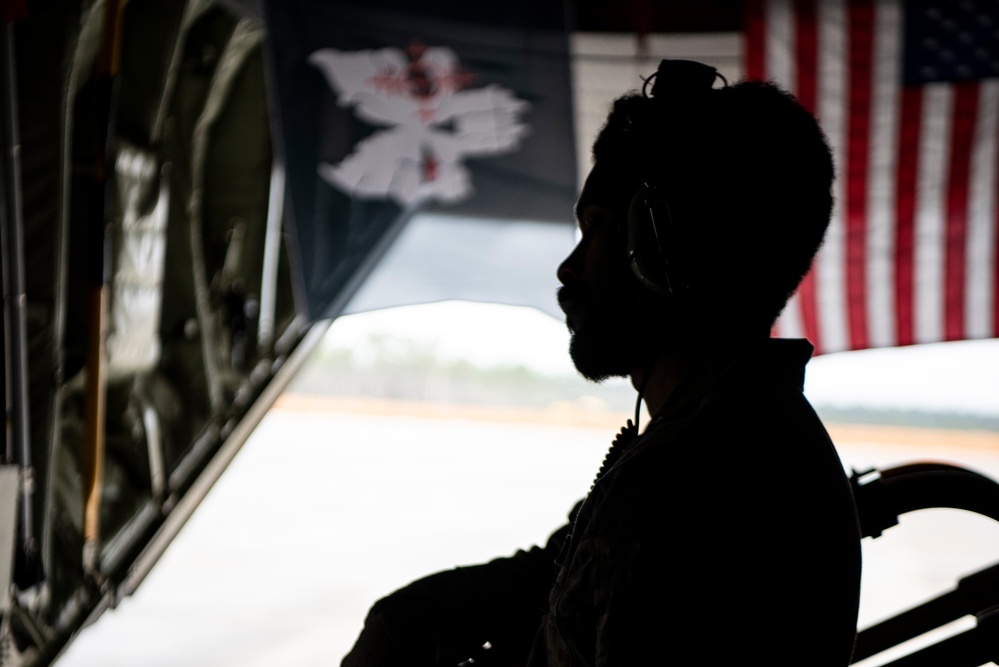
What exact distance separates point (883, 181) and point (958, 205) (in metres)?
0.23

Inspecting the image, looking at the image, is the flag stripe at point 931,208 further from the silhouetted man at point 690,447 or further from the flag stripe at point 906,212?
the silhouetted man at point 690,447

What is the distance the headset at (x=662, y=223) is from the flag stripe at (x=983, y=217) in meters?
2.17

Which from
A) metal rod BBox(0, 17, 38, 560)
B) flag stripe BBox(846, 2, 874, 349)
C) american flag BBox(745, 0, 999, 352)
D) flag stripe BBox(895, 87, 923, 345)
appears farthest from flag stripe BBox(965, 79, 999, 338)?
metal rod BBox(0, 17, 38, 560)

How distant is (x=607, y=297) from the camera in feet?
2.90

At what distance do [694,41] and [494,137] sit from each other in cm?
66

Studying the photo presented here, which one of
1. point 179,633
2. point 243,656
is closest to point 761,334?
point 243,656

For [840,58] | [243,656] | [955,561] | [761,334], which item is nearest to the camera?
[761,334]

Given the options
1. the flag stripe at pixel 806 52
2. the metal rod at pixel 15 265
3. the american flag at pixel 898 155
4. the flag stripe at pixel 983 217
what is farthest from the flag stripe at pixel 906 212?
the metal rod at pixel 15 265

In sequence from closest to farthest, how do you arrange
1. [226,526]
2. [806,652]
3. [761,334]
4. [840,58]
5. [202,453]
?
[806,652], [761,334], [840,58], [202,453], [226,526]

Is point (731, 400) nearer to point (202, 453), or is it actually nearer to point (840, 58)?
point (840, 58)

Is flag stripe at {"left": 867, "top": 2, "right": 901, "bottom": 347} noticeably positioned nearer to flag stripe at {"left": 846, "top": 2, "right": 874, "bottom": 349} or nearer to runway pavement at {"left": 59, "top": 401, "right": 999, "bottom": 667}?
flag stripe at {"left": 846, "top": 2, "right": 874, "bottom": 349}

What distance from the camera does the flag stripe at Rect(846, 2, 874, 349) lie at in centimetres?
259

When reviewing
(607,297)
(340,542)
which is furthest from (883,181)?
(340,542)

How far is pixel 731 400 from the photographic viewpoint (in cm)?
71
